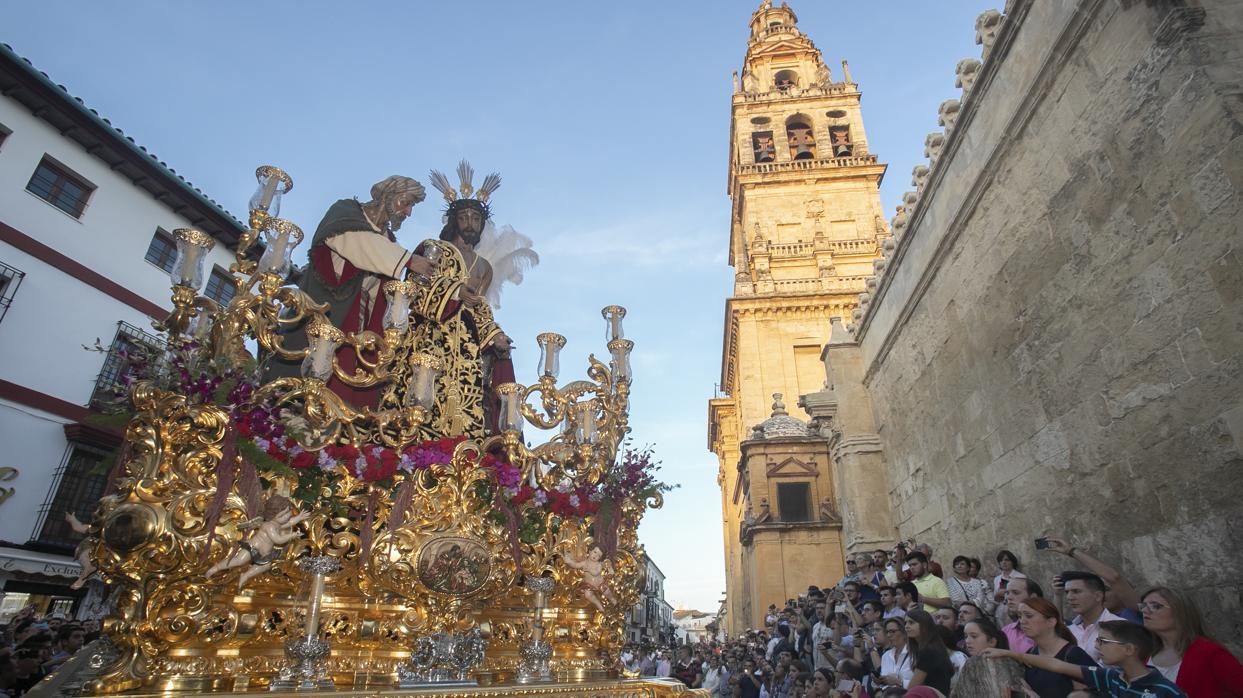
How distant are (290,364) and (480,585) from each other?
226 centimetres

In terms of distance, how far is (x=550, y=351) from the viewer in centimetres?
477

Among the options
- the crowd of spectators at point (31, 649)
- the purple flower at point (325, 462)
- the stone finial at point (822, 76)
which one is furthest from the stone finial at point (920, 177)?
the stone finial at point (822, 76)

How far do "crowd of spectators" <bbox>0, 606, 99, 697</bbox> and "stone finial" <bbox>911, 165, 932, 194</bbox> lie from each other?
10.1m

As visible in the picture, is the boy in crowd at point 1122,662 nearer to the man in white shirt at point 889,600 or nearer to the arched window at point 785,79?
the man in white shirt at point 889,600

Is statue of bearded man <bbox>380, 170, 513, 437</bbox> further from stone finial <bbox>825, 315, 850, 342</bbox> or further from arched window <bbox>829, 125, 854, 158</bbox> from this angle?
arched window <bbox>829, 125, 854, 158</bbox>

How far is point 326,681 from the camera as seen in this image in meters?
2.87

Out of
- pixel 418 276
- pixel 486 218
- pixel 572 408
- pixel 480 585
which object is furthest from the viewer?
pixel 486 218

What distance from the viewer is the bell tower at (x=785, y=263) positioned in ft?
57.9

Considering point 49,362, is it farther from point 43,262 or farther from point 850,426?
point 850,426

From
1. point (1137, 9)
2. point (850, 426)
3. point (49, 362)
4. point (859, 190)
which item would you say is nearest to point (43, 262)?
point (49, 362)

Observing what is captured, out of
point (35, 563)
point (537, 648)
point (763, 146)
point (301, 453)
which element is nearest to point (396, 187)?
point (301, 453)

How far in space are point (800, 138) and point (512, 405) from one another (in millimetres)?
29954

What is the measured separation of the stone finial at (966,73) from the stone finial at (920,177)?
4.20 ft

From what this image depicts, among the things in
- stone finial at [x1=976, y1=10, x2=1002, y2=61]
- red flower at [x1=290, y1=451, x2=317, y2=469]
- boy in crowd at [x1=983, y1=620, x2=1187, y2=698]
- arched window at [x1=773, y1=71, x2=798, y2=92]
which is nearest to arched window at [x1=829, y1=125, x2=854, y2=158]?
arched window at [x1=773, y1=71, x2=798, y2=92]
